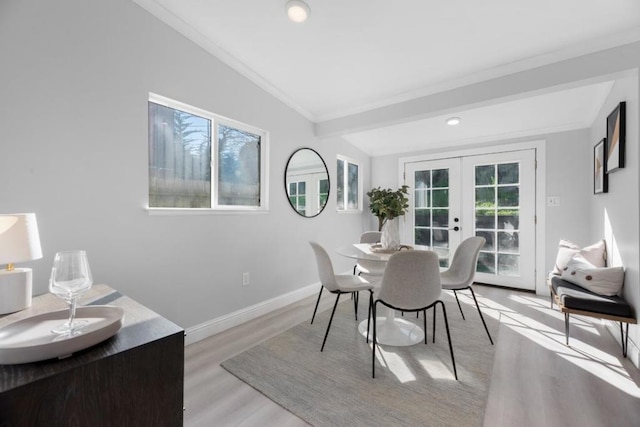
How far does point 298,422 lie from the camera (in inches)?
59.1

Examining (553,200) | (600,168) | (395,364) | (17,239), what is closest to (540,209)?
(553,200)

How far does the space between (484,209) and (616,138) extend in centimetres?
175

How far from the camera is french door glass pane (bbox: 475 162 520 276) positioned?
148 inches

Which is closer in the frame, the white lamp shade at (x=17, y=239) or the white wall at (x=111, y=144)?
the white lamp shade at (x=17, y=239)

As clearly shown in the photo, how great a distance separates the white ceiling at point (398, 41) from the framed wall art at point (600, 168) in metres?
0.46

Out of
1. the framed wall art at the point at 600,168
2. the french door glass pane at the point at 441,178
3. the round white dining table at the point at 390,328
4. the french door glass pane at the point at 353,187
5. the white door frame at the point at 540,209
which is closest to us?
the round white dining table at the point at 390,328

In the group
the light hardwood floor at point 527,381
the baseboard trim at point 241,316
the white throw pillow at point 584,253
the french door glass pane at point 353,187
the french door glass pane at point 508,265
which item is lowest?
the light hardwood floor at point 527,381

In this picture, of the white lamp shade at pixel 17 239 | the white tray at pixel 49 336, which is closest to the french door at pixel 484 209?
the white tray at pixel 49 336

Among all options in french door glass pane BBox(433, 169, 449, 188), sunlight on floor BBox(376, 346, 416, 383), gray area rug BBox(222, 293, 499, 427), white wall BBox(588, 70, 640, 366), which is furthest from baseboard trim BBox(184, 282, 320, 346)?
white wall BBox(588, 70, 640, 366)

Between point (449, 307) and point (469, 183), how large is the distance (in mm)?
1830

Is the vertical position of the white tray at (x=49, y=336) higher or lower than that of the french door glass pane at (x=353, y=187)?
lower

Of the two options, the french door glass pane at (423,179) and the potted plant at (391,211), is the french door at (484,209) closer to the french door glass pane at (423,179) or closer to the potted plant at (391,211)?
the french door glass pane at (423,179)

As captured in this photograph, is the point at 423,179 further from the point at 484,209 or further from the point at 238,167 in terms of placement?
the point at 238,167

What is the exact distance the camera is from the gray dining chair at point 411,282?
1.85m
